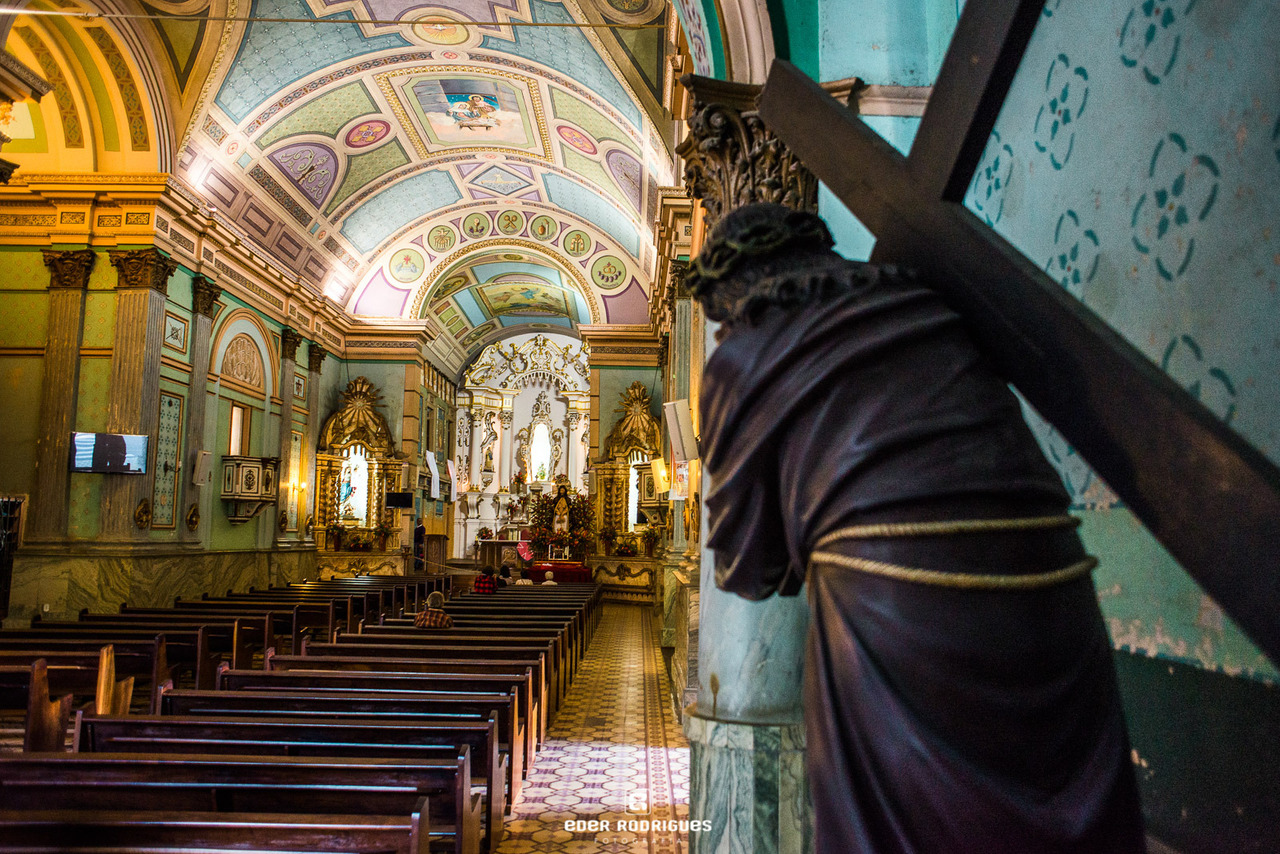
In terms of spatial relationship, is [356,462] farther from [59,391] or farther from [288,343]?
[59,391]

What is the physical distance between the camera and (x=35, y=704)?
13.5 feet

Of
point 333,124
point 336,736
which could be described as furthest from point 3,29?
point 336,736

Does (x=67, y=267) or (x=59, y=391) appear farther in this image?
(x=67, y=267)

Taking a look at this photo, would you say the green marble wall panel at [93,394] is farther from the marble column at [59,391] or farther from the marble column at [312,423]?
the marble column at [312,423]

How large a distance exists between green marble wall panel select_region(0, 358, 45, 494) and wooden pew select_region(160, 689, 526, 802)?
8.12m

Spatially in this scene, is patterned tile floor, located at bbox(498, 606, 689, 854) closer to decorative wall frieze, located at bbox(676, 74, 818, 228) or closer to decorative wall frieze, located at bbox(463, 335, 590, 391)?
decorative wall frieze, located at bbox(676, 74, 818, 228)

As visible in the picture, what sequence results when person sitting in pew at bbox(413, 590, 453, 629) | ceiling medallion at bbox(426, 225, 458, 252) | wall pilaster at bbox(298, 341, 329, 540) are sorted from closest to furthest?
person sitting in pew at bbox(413, 590, 453, 629)
wall pilaster at bbox(298, 341, 329, 540)
ceiling medallion at bbox(426, 225, 458, 252)

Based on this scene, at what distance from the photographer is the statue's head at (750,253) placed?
4.03ft

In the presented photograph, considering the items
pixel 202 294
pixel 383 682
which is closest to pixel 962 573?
pixel 383 682

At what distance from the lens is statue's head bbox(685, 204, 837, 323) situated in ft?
4.03

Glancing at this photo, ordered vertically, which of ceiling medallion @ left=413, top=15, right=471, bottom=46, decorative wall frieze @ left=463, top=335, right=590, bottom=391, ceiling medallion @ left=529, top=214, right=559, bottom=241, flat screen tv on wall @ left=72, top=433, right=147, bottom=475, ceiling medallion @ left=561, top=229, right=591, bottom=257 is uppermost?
ceiling medallion @ left=413, top=15, right=471, bottom=46

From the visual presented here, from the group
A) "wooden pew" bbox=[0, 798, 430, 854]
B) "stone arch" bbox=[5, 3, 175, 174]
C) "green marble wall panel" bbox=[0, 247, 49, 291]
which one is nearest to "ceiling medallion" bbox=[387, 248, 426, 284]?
"stone arch" bbox=[5, 3, 175, 174]

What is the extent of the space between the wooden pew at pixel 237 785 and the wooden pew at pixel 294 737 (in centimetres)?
39

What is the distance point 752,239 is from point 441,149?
48.2 feet
